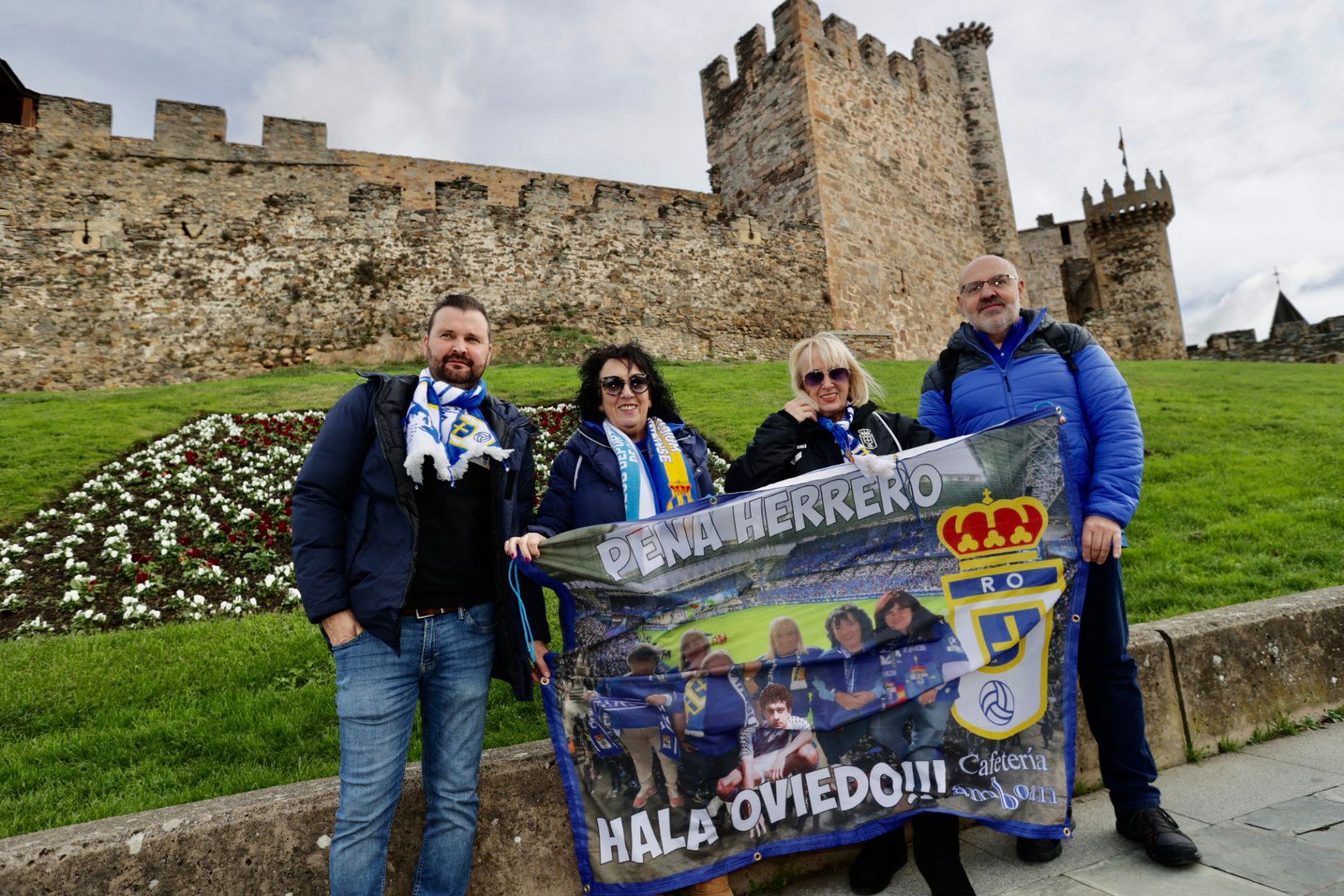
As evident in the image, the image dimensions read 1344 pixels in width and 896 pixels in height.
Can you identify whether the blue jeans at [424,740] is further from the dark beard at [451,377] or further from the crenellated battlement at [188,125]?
the crenellated battlement at [188,125]

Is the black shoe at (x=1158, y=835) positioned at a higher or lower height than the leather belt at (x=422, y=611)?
lower

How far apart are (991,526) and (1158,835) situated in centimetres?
118

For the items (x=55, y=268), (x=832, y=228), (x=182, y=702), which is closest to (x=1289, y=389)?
(x=832, y=228)

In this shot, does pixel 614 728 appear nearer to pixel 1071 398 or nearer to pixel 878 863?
Result: pixel 878 863

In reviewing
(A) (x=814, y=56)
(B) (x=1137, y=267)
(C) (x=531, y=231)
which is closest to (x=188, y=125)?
(C) (x=531, y=231)

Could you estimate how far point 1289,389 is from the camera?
1336 cm

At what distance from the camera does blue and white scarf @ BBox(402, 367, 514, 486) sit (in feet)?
7.77

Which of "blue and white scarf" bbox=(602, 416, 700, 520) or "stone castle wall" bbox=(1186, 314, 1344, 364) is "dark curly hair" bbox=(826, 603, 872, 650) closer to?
"blue and white scarf" bbox=(602, 416, 700, 520)

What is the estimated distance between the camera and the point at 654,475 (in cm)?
303

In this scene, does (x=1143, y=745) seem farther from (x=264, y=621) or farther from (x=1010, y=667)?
(x=264, y=621)

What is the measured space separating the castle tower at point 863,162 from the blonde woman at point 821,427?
15.8 metres

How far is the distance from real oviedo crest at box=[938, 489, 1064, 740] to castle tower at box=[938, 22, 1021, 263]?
2528 centimetres

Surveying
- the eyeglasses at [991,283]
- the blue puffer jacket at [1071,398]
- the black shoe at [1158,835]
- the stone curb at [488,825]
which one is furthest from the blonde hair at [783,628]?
the eyeglasses at [991,283]

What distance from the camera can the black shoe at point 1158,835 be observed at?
2.50 metres
